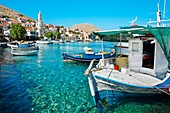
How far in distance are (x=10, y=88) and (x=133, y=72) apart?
8.76 meters

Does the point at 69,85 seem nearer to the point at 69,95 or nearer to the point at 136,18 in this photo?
the point at 69,95

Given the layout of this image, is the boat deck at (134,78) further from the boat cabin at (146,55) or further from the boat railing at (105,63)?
the boat railing at (105,63)

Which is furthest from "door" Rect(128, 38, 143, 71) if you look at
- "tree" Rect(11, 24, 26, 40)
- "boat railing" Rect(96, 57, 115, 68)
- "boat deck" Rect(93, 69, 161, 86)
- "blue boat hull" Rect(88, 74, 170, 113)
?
"tree" Rect(11, 24, 26, 40)

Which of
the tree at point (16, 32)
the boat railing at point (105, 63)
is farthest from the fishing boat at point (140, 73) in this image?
the tree at point (16, 32)

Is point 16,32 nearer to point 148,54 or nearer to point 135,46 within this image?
point 135,46

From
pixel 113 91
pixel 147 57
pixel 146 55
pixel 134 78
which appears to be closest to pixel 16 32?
pixel 146 55

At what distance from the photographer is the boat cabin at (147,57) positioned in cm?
989

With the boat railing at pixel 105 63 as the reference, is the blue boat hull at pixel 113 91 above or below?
below

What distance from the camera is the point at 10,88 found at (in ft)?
40.4

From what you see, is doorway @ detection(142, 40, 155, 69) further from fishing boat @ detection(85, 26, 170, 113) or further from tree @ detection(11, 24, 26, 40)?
tree @ detection(11, 24, 26, 40)

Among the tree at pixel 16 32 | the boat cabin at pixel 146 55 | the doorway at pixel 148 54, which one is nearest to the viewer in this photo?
the boat cabin at pixel 146 55

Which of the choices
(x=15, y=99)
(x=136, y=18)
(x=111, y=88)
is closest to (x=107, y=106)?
(x=111, y=88)

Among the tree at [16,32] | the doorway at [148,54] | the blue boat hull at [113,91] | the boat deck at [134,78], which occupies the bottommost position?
the blue boat hull at [113,91]

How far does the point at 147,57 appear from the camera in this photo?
10.8 metres
